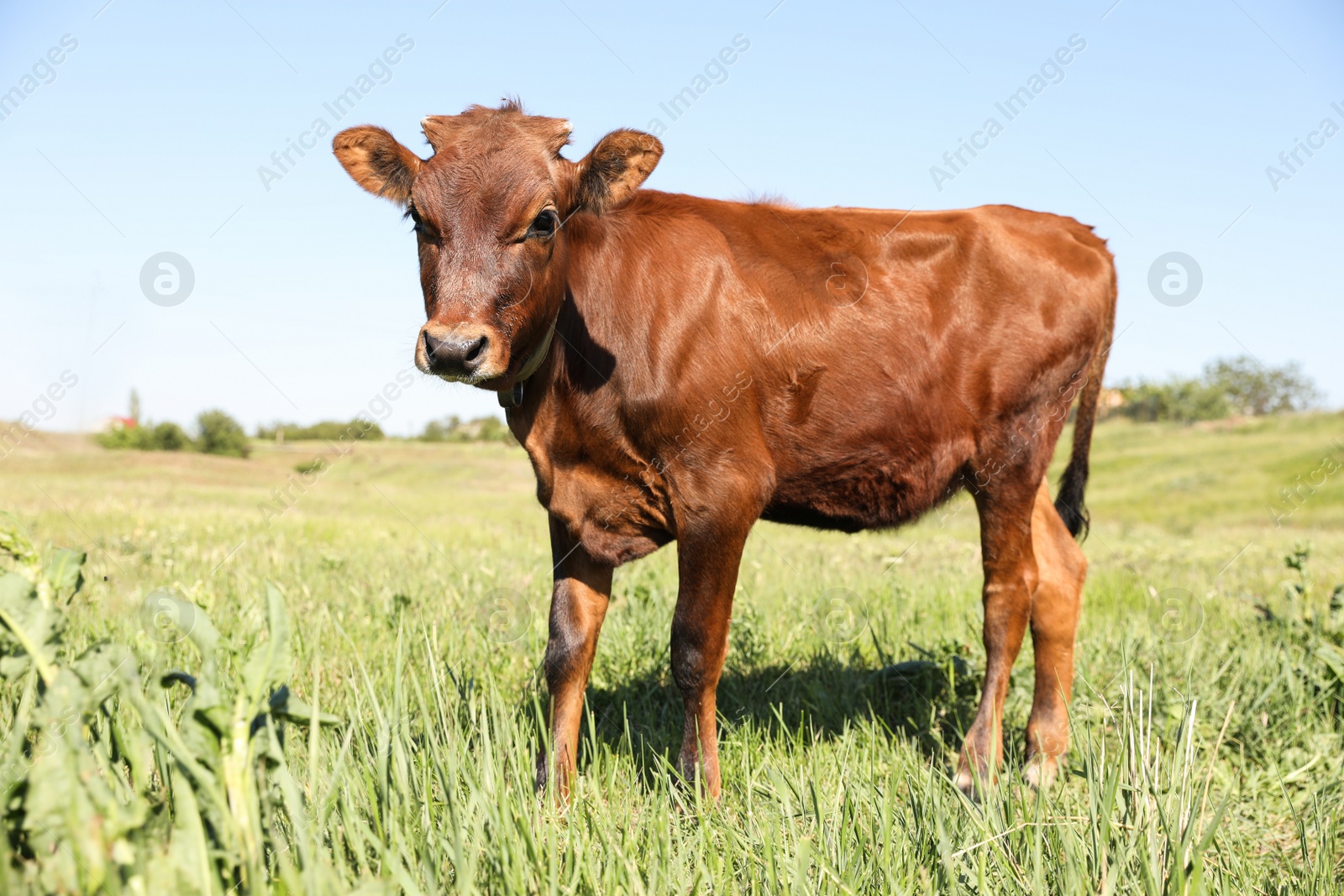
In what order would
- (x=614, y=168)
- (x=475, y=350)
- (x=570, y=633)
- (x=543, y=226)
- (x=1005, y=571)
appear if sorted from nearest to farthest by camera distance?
(x=475, y=350) < (x=543, y=226) < (x=614, y=168) < (x=570, y=633) < (x=1005, y=571)

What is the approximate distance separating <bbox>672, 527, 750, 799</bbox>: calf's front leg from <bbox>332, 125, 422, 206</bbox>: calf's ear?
1.86 metres

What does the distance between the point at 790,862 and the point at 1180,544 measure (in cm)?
1214

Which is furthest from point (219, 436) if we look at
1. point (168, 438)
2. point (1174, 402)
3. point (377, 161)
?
point (1174, 402)

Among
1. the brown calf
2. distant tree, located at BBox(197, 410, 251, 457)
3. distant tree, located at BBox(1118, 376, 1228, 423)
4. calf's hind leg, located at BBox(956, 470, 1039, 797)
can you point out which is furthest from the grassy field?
distant tree, located at BBox(1118, 376, 1228, 423)

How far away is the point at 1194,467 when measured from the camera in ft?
107

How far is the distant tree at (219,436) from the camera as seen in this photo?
33.8 m

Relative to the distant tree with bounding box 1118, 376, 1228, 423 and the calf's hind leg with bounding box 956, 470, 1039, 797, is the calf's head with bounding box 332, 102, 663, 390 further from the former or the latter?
the distant tree with bounding box 1118, 376, 1228, 423

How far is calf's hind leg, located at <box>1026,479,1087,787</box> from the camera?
15.6 ft

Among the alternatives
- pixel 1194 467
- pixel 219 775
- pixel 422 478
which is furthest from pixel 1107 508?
pixel 219 775

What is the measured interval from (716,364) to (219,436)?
34.4m

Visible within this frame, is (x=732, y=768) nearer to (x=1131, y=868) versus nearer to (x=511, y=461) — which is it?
(x=1131, y=868)

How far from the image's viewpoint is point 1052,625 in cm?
501

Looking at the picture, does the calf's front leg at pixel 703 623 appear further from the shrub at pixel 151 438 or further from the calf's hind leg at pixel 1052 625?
the shrub at pixel 151 438

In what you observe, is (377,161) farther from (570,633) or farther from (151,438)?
(151,438)
